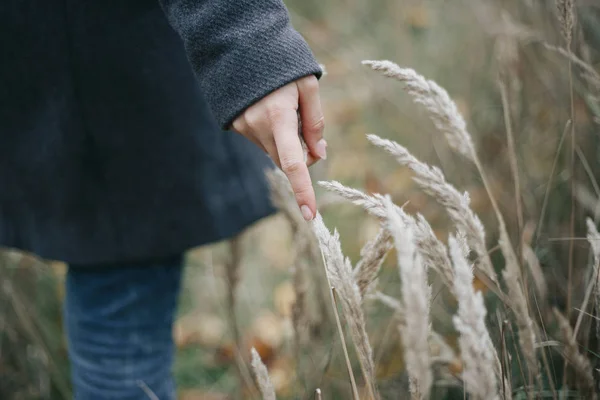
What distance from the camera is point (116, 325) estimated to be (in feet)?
3.59

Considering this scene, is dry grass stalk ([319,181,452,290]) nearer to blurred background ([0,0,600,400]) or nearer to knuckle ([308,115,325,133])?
knuckle ([308,115,325,133])

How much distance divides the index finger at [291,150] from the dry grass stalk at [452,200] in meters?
0.11

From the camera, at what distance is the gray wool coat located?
0.89 m

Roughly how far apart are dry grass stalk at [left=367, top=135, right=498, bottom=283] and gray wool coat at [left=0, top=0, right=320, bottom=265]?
13.4 inches

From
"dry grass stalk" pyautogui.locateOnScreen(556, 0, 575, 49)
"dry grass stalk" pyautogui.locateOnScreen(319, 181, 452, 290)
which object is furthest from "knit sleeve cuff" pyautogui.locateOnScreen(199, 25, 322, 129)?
"dry grass stalk" pyautogui.locateOnScreen(556, 0, 575, 49)

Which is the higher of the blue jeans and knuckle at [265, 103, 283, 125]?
knuckle at [265, 103, 283, 125]

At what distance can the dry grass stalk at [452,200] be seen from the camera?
659 millimetres

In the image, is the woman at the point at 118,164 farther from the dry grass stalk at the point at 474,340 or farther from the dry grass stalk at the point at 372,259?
the dry grass stalk at the point at 474,340

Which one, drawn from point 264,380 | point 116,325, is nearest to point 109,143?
point 116,325

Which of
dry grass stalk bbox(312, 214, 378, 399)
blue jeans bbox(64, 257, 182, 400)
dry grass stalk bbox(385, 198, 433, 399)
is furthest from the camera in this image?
blue jeans bbox(64, 257, 182, 400)

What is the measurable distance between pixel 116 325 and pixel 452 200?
0.72 m

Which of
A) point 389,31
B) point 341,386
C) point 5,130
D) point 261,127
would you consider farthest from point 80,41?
point 389,31

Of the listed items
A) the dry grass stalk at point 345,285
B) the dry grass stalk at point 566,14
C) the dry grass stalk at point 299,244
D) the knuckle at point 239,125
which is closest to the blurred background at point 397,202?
the dry grass stalk at point 299,244

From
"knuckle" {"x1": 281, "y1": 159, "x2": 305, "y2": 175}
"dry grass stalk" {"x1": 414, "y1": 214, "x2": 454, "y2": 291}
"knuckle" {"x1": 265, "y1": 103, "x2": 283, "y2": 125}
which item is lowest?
"dry grass stalk" {"x1": 414, "y1": 214, "x2": 454, "y2": 291}
